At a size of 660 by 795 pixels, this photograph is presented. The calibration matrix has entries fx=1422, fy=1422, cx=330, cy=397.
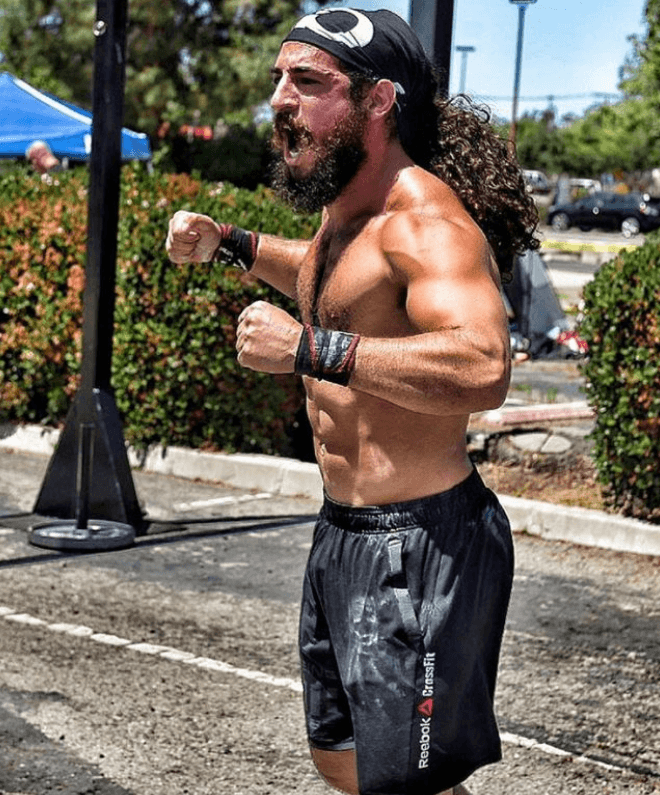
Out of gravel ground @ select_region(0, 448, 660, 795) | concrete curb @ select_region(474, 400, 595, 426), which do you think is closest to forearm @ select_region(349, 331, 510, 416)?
gravel ground @ select_region(0, 448, 660, 795)

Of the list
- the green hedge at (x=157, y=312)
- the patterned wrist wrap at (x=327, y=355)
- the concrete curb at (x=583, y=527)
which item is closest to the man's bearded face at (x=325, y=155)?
the patterned wrist wrap at (x=327, y=355)

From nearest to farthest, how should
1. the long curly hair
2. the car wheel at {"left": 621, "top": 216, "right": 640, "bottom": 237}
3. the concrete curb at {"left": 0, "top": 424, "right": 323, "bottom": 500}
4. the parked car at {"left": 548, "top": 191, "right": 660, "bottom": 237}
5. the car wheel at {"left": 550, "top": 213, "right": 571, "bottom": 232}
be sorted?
the long curly hair, the concrete curb at {"left": 0, "top": 424, "right": 323, "bottom": 500}, the parked car at {"left": 548, "top": 191, "right": 660, "bottom": 237}, the car wheel at {"left": 621, "top": 216, "right": 640, "bottom": 237}, the car wheel at {"left": 550, "top": 213, "right": 571, "bottom": 232}

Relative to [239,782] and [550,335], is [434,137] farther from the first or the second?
[550,335]

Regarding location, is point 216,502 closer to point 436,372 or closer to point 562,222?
point 436,372

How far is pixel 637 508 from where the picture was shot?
7.82 m

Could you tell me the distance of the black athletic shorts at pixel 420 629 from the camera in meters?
2.90

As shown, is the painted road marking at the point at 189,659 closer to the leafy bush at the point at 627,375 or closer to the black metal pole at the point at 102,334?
the black metal pole at the point at 102,334

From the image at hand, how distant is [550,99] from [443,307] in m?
96.2

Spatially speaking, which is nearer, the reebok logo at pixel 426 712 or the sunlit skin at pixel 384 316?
the sunlit skin at pixel 384 316

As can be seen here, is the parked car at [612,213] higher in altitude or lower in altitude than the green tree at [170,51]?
lower

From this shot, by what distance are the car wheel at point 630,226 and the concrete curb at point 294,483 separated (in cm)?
4801

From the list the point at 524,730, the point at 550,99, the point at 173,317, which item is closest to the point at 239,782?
the point at 524,730

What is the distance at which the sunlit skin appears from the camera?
2.74 meters

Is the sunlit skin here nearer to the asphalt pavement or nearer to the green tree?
the asphalt pavement
